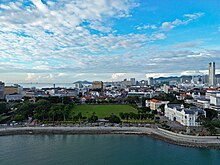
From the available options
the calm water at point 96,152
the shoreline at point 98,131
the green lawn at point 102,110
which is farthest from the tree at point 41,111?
the calm water at point 96,152

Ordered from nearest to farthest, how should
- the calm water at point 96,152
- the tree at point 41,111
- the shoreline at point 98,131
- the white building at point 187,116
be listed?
the calm water at point 96,152
the shoreline at point 98,131
the white building at point 187,116
the tree at point 41,111

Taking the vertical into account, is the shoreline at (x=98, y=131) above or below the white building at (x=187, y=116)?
below

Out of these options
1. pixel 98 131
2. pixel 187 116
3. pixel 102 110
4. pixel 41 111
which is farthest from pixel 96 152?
pixel 102 110

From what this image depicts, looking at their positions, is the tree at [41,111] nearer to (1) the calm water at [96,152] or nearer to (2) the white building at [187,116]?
(1) the calm water at [96,152]

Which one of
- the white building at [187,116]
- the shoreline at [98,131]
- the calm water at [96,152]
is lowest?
the calm water at [96,152]

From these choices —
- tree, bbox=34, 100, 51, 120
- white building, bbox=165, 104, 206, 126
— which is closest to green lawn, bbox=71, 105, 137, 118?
tree, bbox=34, 100, 51, 120

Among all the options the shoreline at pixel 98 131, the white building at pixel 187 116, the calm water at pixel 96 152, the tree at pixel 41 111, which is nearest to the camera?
the calm water at pixel 96 152

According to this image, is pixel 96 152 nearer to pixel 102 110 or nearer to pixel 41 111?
pixel 41 111

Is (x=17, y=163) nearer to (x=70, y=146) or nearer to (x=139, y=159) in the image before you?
(x=70, y=146)

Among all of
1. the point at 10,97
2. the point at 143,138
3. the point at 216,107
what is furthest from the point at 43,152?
the point at 10,97
